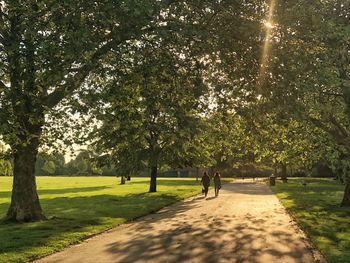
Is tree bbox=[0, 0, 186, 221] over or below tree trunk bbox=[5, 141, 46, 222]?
over

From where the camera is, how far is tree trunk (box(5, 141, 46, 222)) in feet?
60.6

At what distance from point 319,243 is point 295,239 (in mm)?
963

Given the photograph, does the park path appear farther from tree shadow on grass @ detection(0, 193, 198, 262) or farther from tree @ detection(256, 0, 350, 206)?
tree @ detection(256, 0, 350, 206)

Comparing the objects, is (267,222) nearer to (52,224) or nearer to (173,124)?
(173,124)

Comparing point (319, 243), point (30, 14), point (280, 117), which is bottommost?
point (319, 243)

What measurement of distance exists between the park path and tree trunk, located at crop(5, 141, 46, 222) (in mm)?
3889

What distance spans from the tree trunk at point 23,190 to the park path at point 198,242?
12.8ft

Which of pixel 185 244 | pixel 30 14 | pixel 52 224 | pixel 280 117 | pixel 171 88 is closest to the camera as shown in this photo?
pixel 30 14

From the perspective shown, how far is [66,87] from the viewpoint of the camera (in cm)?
1343

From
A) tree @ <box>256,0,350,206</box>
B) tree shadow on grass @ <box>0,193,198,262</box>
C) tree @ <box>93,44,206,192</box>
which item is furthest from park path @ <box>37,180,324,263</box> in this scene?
tree @ <box>256,0,350,206</box>

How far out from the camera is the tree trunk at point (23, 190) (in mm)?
18469

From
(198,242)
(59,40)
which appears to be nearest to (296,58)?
(198,242)

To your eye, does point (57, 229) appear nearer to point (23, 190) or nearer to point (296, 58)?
point (23, 190)

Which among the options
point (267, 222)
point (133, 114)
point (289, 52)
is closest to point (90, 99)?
point (133, 114)
